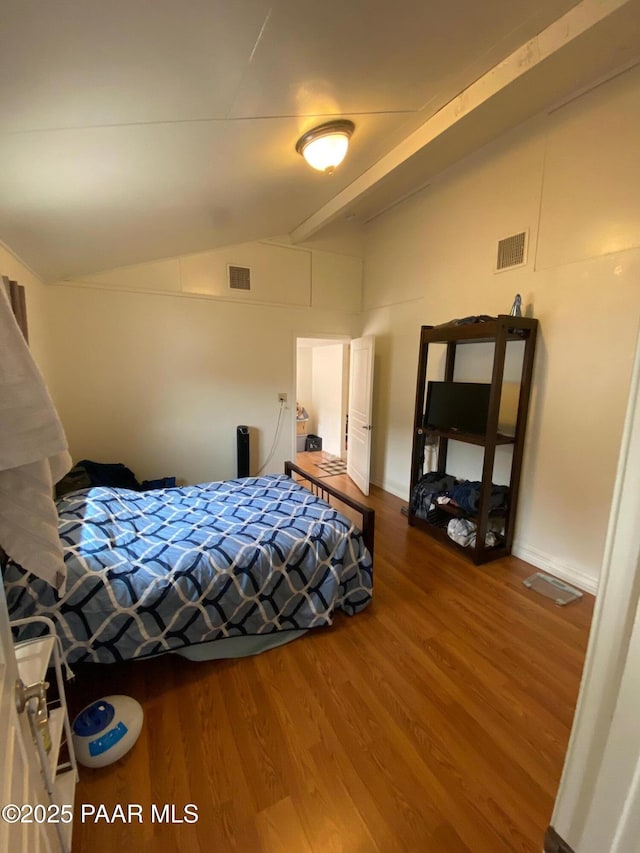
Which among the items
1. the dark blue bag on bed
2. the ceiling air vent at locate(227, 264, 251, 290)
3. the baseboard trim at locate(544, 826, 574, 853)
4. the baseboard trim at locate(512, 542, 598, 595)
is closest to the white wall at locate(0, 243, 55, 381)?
the dark blue bag on bed

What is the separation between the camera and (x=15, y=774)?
2.02 ft

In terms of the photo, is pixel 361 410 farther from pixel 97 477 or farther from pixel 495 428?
pixel 97 477

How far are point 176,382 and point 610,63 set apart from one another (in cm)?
415

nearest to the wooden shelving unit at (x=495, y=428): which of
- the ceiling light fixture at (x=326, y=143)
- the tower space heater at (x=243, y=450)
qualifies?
the ceiling light fixture at (x=326, y=143)

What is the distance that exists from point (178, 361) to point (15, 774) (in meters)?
3.70

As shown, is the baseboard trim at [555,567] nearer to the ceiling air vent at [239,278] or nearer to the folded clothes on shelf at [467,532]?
the folded clothes on shelf at [467,532]

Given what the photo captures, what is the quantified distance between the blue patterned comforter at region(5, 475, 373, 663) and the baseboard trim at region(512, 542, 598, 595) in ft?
5.11

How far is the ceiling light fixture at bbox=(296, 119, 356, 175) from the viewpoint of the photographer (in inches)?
80.9

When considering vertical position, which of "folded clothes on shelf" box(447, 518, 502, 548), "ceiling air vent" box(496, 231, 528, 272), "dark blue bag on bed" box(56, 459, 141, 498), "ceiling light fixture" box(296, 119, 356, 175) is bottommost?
"folded clothes on shelf" box(447, 518, 502, 548)

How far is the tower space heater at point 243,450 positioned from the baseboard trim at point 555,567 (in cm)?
289

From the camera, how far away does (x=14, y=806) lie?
579 mm

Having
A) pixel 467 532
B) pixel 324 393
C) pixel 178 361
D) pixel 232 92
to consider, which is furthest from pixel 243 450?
pixel 232 92

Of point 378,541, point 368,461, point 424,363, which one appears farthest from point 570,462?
point 368,461

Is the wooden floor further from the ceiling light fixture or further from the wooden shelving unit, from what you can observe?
the ceiling light fixture
